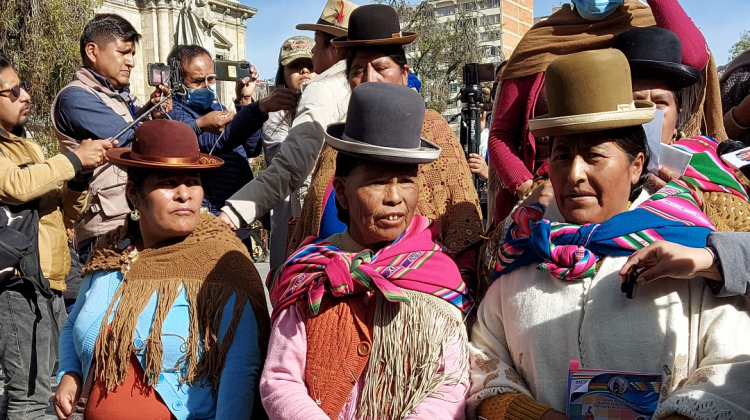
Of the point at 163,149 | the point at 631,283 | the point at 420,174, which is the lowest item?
the point at 631,283

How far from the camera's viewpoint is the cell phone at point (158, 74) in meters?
4.86

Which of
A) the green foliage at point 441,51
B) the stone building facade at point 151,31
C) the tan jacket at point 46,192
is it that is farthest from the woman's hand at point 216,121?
the stone building facade at point 151,31

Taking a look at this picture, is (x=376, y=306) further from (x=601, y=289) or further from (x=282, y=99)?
(x=282, y=99)

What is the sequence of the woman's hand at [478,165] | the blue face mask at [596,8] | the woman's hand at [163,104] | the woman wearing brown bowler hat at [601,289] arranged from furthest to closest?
the woman's hand at [478,165], the woman's hand at [163,104], the blue face mask at [596,8], the woman wearing brown bowler hat at [601,289]

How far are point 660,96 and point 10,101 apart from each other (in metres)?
3.39

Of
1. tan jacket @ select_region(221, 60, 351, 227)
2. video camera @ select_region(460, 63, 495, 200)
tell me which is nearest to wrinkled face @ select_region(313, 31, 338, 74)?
tan jacket @ select_region(221, 60, 351, 227)

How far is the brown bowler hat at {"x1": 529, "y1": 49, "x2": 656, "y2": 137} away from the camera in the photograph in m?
2.09

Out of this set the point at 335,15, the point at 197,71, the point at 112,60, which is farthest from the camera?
the point at 197,71

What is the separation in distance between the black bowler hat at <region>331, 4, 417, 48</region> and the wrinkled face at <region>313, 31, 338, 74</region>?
→ 31.3 inches

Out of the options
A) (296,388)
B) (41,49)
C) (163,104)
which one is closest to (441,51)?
(41,49)

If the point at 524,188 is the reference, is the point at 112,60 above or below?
above

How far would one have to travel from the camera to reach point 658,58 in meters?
2.45

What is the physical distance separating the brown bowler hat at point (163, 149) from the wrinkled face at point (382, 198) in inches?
27.4

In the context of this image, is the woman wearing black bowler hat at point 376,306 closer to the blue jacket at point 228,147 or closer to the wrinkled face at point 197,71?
the blue jacket at point 228,147
